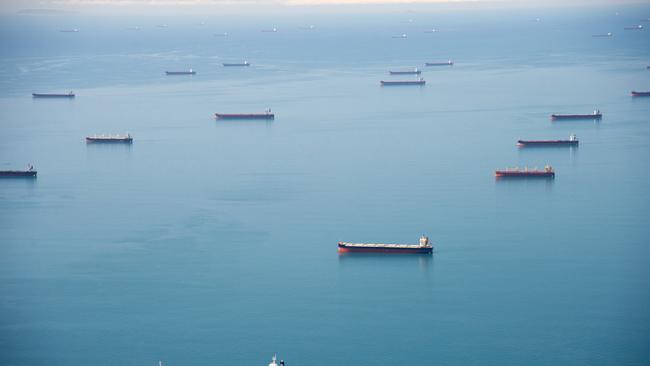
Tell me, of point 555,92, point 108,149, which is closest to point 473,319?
point 108,149

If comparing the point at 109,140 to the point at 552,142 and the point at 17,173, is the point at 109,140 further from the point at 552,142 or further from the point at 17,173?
the point at 552,142

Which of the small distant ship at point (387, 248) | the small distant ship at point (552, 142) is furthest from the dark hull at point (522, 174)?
the small distant ship at point (387, 248)

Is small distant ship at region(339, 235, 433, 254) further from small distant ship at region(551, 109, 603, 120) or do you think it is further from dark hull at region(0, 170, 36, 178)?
small distant ship at region(551, 109, 603, 120)

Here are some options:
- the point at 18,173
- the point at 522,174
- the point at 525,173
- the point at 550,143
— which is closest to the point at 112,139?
the point at 18,173

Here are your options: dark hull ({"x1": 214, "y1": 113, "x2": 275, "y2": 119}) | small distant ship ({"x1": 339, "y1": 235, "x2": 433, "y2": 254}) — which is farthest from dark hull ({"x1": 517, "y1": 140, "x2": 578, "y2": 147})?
small distant ship ({"x1": 339, "y1": 235, "x2": 433, "y2": 254})

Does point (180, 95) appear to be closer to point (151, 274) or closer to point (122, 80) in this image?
point (122, 80)

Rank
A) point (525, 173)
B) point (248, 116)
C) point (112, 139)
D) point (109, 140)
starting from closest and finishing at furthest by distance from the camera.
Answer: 1. point (525, 173)
2. point (112, 139)
3. point (109, 140)
4. point (248, 116)
